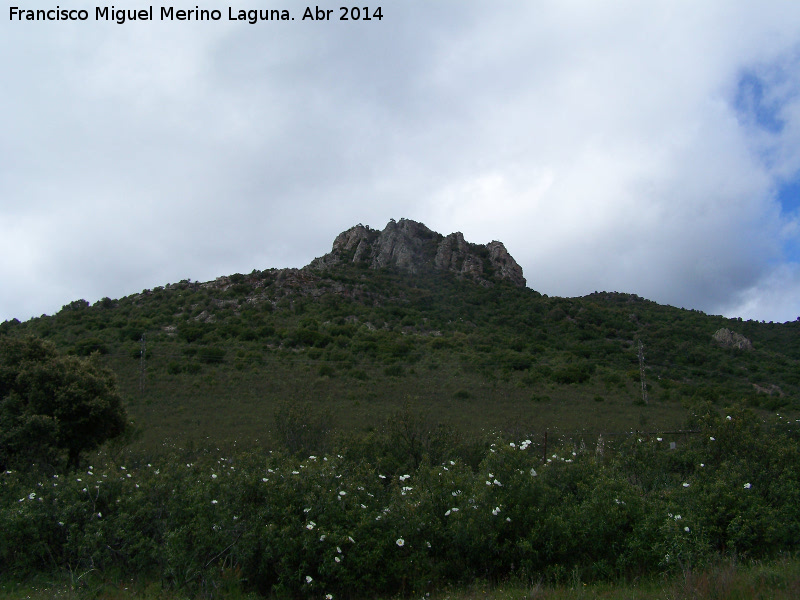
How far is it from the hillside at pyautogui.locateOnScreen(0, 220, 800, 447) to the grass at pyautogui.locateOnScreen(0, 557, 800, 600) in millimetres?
8920

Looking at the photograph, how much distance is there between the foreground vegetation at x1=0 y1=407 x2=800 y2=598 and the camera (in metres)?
6.92

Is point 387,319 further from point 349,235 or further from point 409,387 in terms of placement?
point 349,235

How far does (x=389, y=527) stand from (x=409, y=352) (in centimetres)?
3068

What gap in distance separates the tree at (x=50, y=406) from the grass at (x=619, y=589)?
554 cm

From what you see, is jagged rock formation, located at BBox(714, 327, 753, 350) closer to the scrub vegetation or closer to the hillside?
the hillside

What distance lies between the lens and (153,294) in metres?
52.3

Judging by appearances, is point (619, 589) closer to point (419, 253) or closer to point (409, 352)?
point (409, 352)

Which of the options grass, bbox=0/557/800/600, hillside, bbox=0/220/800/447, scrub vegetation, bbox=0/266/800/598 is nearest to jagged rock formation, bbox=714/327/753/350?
hillside, bbox=0/220/800/447

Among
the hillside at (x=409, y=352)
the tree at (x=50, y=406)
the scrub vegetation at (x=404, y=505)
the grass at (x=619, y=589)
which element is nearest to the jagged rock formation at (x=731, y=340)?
the hillside at (x=409, y=352)

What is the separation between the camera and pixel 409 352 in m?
37.9

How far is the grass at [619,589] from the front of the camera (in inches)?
226

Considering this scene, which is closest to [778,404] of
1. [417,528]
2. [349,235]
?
[417,528]

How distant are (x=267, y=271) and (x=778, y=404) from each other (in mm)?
44792

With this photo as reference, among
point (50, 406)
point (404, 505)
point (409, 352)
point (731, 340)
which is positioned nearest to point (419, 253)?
point (409, 352)
